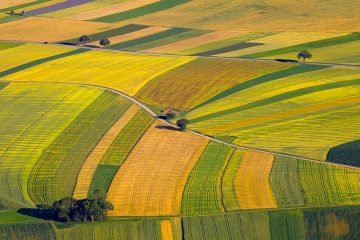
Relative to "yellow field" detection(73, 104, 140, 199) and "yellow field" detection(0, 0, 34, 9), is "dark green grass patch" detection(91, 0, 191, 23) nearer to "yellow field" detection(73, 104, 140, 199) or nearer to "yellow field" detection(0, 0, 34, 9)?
"yellow field" detection(0, 0, 34, 9)

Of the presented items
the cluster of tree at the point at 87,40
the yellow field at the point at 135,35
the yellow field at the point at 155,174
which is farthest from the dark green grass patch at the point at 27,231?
the yellow field at the point at 135,35

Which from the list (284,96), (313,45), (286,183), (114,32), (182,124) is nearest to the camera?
(286,183)

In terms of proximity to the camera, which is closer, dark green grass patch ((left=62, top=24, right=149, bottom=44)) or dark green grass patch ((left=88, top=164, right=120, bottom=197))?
dark green grass patch ((left=88, top=164, right=120, bottom=197))

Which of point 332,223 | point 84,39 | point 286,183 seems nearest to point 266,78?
point 84,39

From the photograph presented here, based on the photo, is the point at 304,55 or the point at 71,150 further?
the point at 304,55

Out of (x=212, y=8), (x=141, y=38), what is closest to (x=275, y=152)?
(x=141, y=38)

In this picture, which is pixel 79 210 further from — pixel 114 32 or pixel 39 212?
pixel 114 32

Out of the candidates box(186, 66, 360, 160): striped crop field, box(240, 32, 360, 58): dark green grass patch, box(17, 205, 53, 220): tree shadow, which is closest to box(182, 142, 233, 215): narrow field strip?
box(186, 66, 360, 160): striped crop field
